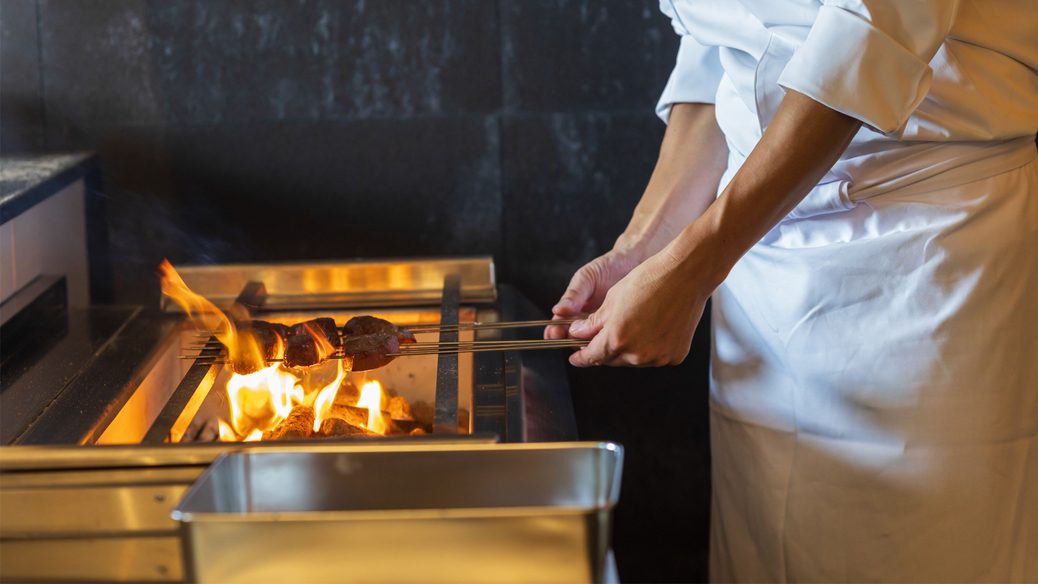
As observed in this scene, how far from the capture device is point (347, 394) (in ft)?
4.42

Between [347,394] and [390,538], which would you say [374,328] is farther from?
[390,538]

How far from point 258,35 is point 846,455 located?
1.50 m

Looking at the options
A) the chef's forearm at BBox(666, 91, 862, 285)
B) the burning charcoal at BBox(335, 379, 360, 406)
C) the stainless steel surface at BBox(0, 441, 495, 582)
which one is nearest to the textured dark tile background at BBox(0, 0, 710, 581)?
the burning charcoal at BBox(335, 379, 360, 406)

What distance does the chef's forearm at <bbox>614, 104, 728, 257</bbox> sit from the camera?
4.85 feet

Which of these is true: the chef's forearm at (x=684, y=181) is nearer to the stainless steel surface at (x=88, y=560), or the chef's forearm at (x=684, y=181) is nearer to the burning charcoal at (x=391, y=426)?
the burning charcoal at (x=391, y=426)

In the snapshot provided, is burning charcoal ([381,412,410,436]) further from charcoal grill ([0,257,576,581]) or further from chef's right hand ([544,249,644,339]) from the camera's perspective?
chef's right hand ([544,249,644,339])

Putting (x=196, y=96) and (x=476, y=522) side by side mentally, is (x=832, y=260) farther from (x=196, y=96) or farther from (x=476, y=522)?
(x=196, y=96)

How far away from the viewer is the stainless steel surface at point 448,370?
970 millimetres

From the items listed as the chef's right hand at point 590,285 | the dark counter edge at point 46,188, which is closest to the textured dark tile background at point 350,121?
the dark counter edge at point 46,188

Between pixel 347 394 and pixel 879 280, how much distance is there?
908 millimetres

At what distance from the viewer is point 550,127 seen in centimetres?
180

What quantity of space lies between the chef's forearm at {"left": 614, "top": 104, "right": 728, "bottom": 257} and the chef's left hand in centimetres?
33

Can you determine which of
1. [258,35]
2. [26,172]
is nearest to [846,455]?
[258,35]

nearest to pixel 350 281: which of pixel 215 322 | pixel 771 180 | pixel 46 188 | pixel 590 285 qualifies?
pixel 215 322
